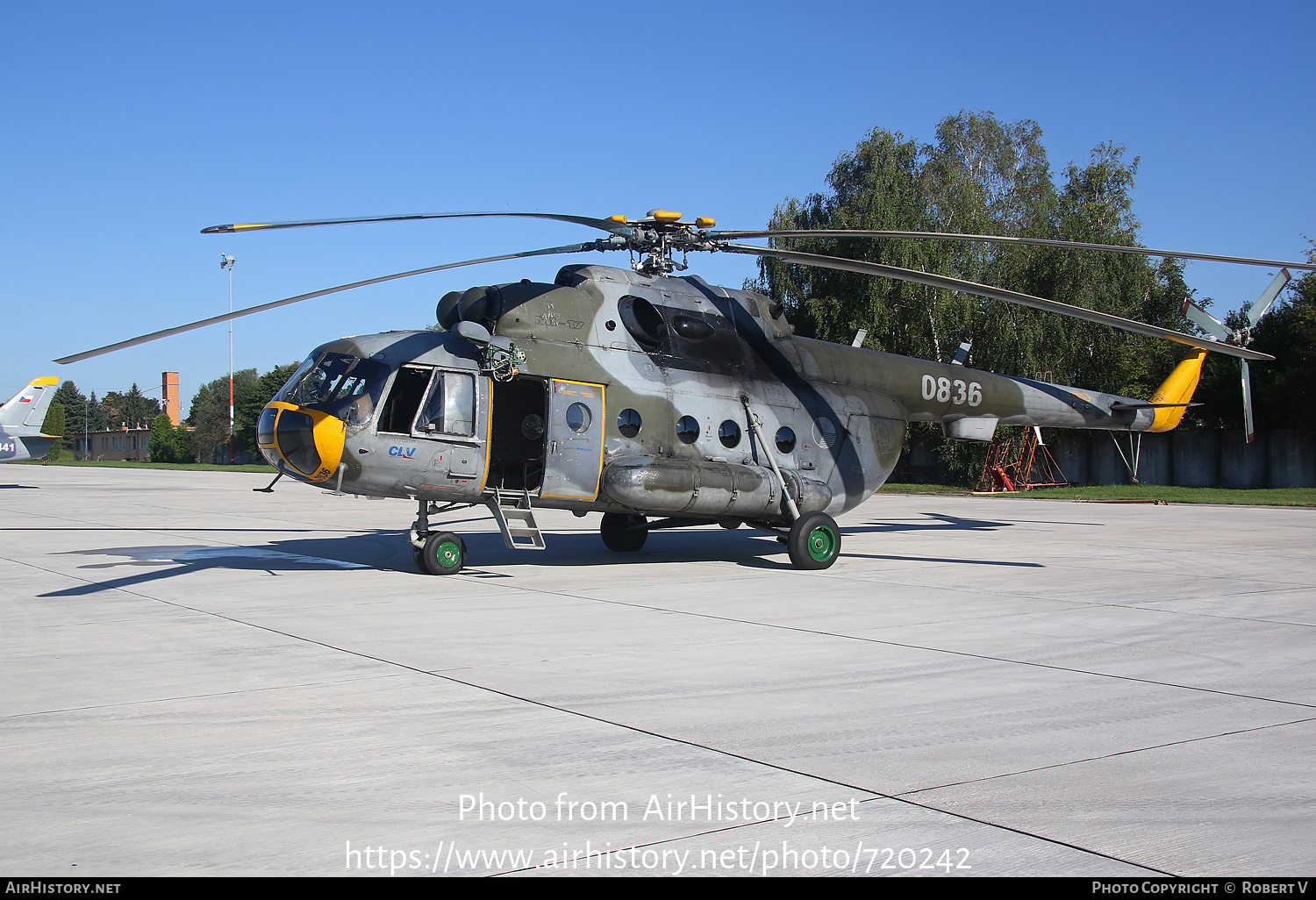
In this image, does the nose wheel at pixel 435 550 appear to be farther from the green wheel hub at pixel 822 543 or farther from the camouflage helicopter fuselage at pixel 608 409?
the green wheel hub at pixel 822 543

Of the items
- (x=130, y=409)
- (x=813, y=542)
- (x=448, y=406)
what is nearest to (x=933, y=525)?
(x=813, y=542)

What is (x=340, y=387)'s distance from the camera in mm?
10953

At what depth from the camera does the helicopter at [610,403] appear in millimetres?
10852

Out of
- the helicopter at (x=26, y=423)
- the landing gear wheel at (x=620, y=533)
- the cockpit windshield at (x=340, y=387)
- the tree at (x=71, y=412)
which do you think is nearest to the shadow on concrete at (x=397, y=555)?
the landing gear wheel at (x=620, y=533)

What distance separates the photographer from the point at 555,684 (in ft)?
20.4

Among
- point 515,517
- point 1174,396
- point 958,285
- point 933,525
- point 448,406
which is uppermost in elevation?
point 958,285

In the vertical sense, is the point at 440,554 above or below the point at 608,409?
below

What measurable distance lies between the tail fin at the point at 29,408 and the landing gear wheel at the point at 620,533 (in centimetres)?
2958

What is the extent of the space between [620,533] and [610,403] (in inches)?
124

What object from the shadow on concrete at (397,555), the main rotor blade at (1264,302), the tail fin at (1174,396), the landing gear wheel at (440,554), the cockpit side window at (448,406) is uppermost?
the main rotor blade at (1264,302)

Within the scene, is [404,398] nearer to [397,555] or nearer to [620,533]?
[397,555]

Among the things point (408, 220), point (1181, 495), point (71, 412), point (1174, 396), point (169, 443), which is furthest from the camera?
point (71, 412)

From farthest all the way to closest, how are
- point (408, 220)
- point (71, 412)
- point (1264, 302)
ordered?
1. point (71, 412)
2. point (1264, 302)
3. point (408, 220)

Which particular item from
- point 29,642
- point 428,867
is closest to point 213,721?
point 428,867
